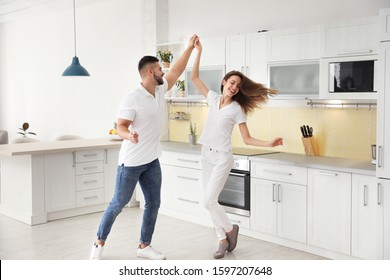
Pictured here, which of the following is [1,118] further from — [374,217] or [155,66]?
[374,217]

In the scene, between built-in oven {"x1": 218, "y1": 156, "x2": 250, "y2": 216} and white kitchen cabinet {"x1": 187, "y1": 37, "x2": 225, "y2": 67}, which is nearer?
built-in oven {"x1": 218, "y1": 156, "x2": 250, "y2": 216}

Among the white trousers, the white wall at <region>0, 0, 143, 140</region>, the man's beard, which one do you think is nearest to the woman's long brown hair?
the white trousers

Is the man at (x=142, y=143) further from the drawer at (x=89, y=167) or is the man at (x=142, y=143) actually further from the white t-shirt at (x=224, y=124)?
the drawer at (x=89, y=167)

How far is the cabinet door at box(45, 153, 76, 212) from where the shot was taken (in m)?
5.51

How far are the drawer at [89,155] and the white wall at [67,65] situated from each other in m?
1.29

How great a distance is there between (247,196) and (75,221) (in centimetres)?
188

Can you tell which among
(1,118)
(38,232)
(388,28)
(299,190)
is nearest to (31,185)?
(38,232)

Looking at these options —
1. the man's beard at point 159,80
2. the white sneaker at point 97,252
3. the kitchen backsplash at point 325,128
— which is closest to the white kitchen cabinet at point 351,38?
the kitchen backsplash at point 325,128

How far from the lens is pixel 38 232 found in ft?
16.7

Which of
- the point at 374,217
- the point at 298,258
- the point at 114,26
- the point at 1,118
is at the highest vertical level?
the point at 114,26

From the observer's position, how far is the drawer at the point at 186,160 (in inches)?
211

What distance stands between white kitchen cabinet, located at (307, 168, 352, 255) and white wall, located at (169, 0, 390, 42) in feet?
4.83

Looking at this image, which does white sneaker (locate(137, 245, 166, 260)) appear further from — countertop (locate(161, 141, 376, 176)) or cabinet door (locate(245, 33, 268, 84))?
cabinet door (locate(245, 33, 268, 84))

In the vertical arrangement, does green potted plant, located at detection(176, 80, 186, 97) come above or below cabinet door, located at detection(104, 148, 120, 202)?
above
